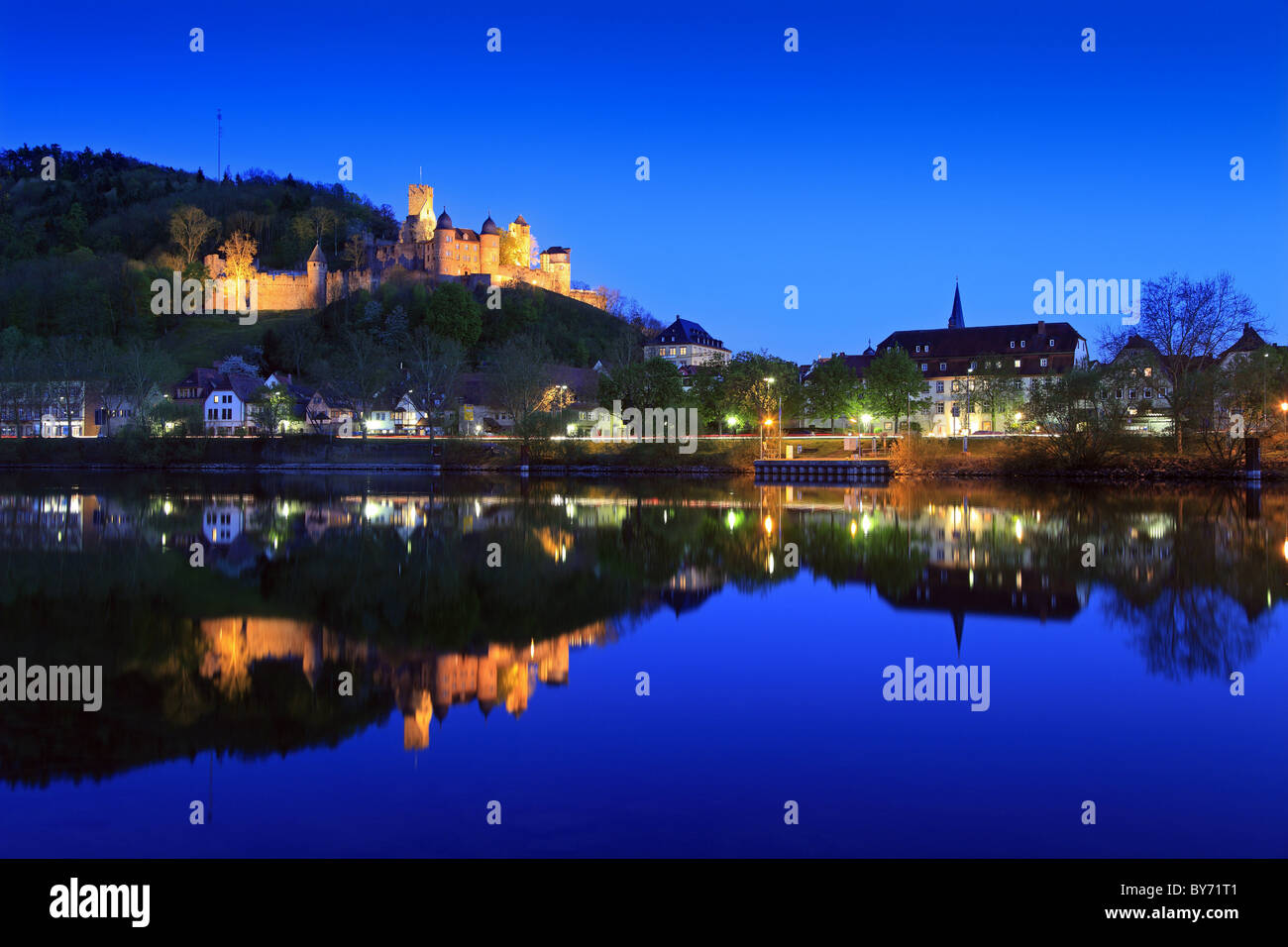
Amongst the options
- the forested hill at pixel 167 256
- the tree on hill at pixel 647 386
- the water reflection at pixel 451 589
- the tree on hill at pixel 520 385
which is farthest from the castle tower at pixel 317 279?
the water reflection at pixel 451 589

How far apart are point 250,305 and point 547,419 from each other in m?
80.3

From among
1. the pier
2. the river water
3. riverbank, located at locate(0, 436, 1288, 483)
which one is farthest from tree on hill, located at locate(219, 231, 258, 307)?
the river water

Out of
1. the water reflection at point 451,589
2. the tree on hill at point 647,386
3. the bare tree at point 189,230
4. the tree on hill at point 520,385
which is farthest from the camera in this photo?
the bare tree at point 189,230

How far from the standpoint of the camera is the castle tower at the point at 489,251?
449ft

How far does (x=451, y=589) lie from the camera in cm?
1723

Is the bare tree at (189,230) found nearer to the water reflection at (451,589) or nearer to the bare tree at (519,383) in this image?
the bare tree at (519,383)

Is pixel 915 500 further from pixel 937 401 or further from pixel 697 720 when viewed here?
pixel 937 401

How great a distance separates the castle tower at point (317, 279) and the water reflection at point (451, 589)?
102 metres

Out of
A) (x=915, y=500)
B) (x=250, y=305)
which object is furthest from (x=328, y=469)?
(x=250, y=305)

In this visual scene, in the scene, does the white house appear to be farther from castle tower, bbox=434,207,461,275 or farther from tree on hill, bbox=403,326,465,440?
castle tower, bbox=434,207,461,275

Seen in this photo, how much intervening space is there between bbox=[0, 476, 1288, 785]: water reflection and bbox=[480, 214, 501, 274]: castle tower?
10358 cm

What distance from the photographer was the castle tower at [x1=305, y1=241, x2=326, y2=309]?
13438 cm

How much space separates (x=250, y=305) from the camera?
13412 centimetres
